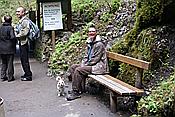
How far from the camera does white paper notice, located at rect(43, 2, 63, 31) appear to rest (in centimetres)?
1392

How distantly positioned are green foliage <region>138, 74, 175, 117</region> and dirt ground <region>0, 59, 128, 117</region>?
1242 millimetres

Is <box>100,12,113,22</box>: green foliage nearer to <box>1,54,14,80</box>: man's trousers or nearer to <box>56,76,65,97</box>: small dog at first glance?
<box>1,54,14,80</box>: man's trousers

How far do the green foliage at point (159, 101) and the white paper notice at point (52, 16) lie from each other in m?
8.06

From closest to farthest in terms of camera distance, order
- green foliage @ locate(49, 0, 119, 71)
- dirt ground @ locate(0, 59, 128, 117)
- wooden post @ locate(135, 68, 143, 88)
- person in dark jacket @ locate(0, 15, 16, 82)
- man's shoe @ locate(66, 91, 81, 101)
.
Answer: wooden post @ locate(135, 68, 143, 88), dirt ground @ locate(0, 59, 128, 117), man's shoe @ locate(66, 91, 81, 101), person in dark jacket @ locate(0, 15, 16, 82), green foliage @ locate(49, 0, 119, 71)

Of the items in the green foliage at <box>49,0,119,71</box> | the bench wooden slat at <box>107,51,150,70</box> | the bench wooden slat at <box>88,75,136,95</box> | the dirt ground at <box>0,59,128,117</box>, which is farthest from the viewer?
the green foliage at <box>49,0,119,71</box>

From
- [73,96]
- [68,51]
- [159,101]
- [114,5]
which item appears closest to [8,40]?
[68,51]

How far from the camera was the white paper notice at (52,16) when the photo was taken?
13922mm

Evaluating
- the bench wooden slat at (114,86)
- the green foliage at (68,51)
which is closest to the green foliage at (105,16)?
the green foliage at (68,51)

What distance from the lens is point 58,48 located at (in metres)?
13.4

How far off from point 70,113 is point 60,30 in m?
7.21

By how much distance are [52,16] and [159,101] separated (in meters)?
8.57

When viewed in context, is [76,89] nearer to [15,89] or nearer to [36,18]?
[15,89]

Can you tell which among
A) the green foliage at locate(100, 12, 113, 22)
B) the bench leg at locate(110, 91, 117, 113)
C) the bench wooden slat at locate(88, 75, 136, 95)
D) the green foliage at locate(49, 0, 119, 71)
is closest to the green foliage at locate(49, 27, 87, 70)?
the green foliage at locate(49, 0, 119, 71)

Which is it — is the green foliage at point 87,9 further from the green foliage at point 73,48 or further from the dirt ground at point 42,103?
the dirt ground at point 42,103
